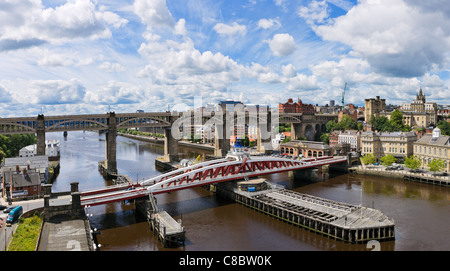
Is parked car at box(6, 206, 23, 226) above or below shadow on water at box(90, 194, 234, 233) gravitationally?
above

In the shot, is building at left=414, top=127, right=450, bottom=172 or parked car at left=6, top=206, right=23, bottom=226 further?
building at left=414, top=127, right=450, bottom=172

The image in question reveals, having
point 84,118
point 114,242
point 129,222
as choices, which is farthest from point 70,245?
point 84,118

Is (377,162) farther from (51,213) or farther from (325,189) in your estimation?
(51,213)

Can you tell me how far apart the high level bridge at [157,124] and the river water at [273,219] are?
1035 centimetres

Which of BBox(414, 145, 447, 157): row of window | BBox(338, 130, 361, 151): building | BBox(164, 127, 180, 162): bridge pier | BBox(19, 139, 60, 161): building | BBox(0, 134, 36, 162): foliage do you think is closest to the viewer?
BBox(414, 145, 447, 157): row of window

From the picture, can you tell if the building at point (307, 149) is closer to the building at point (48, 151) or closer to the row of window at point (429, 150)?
the row of window at point (429, 150)

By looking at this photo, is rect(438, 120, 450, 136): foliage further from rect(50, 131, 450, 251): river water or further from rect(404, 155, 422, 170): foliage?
rect(50, 131, 450, 251): river water

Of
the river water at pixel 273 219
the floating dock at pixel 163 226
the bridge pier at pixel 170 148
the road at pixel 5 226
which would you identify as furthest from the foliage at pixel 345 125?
the road at pixel 5 226

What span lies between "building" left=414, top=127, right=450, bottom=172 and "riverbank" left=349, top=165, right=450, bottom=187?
195 inches

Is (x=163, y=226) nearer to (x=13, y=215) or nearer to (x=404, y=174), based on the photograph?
(x=13, y=215)

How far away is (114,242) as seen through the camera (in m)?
28.9

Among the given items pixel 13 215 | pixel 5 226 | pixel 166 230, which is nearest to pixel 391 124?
pixel 166 230

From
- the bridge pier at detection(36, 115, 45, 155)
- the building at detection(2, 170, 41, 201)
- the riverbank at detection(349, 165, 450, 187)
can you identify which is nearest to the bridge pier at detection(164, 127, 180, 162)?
the bridge pier at detection(36, 115, 45, 155)

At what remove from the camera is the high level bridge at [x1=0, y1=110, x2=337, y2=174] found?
58156 mm
